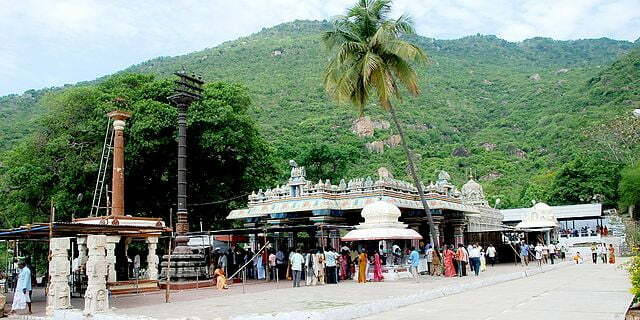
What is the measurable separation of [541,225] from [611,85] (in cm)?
4197

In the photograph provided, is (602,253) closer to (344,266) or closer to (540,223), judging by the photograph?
(540,223)

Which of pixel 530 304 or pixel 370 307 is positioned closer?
pixel 370 307

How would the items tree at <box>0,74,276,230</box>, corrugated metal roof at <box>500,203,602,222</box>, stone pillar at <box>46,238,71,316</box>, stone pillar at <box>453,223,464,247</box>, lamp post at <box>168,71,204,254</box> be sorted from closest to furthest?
1. stone pillar at <box>46,238,71,316</box>
2. lamp post at <box>168,71,204,254</box>
3. stone pillar at <box>453,223,464,247</box>
4. tree at <box>0,74,276,230</box>
5. corrugated metal roof at <box>500,203,602,222</box>

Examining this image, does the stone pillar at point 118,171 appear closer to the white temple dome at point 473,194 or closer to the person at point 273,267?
the person at point 273,267

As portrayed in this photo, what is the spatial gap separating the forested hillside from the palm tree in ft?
74.5

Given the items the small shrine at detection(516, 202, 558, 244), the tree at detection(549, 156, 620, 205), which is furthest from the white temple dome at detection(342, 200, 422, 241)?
the tree at detection(549, 156, 620, 205)

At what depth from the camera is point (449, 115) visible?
80.6 meters

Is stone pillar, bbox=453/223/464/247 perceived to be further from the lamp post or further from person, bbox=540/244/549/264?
the lamp post

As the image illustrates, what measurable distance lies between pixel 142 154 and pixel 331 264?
14.8 metres

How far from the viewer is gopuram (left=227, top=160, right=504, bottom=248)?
24.9 metres

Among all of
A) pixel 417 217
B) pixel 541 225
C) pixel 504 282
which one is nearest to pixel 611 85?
pixel 541 225

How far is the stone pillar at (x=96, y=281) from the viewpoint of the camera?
45.0 ft

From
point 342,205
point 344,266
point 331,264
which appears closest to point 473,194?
point 342,205

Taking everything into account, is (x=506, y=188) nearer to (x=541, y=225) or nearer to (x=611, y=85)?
(x=611, y=85)
